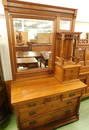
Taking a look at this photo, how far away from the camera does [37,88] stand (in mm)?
1479

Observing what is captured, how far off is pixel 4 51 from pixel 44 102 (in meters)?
1.04

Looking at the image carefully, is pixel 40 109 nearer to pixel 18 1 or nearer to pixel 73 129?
pixel 73 129

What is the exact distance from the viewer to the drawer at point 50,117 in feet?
4.93

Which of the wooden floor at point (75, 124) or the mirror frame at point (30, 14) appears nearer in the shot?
the mirror frame at point (30, 14)

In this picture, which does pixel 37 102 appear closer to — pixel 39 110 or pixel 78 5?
pixel 39 110

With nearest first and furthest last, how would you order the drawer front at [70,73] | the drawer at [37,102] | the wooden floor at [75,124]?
the drawer at [37,102] → the drawer front at [70,73] → the wooden floor at [75,124]

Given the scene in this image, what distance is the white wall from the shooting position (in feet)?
4.70

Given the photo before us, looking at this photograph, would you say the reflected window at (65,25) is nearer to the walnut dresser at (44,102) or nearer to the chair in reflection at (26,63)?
the chair in reflection at (26,63)

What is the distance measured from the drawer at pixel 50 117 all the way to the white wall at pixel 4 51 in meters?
0.83

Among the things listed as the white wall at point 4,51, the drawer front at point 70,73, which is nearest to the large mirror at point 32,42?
the white wall at point 4,51

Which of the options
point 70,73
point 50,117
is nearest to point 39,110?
point 50,117

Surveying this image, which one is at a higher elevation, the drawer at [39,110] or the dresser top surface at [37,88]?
the dresser top surface at [37,88]

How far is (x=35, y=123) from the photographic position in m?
1.55

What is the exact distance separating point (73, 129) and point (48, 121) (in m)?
0.49
